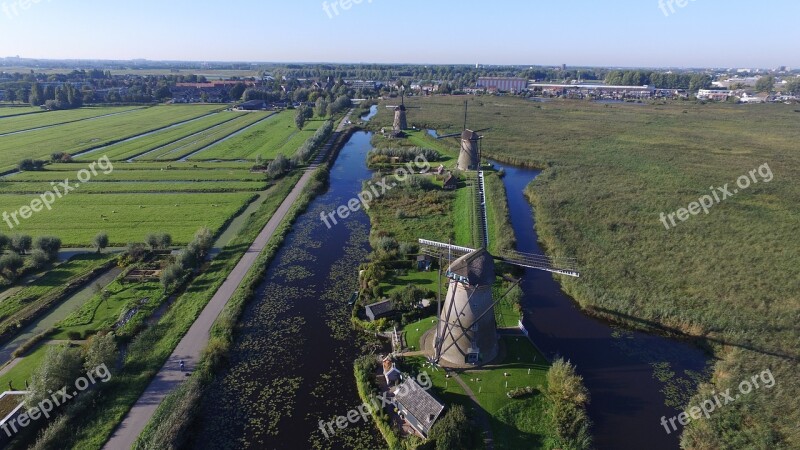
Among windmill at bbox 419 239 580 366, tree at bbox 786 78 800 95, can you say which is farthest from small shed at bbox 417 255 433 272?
tree at bbox 786 78 800 95

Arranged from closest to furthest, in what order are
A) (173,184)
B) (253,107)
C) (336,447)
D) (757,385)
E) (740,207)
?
1. (336,447)
2. (757,385)
3. (740,207)
4. (173,184)
5. (253,107)

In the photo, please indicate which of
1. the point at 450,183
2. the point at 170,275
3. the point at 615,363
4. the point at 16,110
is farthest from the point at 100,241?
the point at 16,110

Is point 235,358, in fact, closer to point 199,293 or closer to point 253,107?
point 199,293

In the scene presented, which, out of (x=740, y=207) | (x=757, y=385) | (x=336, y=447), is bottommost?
(x=336, y=447)

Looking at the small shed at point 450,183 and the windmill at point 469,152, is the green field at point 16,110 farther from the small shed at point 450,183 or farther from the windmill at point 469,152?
the small shed at point 450,183

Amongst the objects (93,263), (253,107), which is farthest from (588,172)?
(253,107)

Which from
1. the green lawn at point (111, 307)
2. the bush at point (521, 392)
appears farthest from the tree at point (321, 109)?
the bush at point (521, 392)
